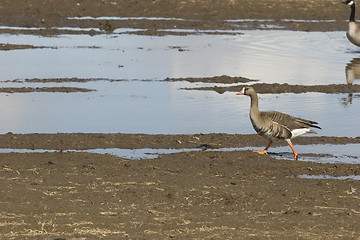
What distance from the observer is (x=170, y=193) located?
1096 cm

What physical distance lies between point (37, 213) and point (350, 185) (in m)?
4.62

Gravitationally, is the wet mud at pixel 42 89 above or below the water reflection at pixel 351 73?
above

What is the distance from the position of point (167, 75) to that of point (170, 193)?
1355cm

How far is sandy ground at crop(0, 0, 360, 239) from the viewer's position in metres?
9.26

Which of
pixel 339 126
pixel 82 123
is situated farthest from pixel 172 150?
pixel 339 126

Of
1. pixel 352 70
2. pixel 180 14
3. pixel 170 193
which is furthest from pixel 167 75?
pixel 180 14

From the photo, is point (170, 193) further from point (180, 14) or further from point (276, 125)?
point (180, 14)

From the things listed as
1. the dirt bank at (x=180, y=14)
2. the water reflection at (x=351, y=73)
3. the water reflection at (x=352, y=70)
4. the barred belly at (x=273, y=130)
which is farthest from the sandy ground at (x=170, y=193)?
the dirt bank at (x=180, y=14)

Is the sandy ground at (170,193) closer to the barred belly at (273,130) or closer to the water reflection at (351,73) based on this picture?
the barred belly at (273,130)

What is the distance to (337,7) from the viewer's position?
147 feet

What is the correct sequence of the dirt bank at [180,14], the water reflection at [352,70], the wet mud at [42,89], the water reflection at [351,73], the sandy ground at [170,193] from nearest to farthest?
the sandy ground at [170,193] → the wet mud at [42,89] → the water reflection at [351,73] → the water reflection at [352,70] → the dirt bank at [180,14]

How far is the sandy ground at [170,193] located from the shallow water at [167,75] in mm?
1380

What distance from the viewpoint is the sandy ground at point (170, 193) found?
926 cm

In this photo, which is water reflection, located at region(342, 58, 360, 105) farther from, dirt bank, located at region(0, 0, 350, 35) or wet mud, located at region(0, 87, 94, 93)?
dirt bank, located at region(0, 0, 350, 35)
